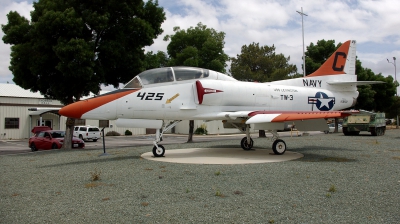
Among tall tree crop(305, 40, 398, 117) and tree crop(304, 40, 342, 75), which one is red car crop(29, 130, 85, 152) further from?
tall tree crop(305, 40, 398, 117)

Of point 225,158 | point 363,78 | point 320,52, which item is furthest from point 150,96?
point 363,78

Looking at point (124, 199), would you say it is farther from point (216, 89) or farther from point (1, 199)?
point (216, 89)

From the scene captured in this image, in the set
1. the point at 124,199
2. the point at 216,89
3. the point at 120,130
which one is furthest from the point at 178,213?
the point at 120,130

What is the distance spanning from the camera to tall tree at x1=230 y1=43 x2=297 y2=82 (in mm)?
56688

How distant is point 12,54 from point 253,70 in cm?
4715

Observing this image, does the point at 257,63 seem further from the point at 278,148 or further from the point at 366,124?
the point at 278,148

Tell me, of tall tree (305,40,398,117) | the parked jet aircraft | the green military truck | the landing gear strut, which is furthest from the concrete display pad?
tall tree (305,40,398,117)

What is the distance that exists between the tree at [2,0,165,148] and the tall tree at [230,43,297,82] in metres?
36.9

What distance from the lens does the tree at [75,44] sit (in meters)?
17.8

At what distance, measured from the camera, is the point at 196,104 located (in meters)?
12.6

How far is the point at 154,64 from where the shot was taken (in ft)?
75.9

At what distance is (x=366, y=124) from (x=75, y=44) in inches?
977

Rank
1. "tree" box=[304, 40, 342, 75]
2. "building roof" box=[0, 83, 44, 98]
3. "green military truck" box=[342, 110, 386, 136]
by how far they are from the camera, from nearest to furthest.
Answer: "green military truck" box=[342, 110, 386, 136]
"tree" box=[304, 40, 342, 75]
"building roof" box=[0, 83, 44, 98]

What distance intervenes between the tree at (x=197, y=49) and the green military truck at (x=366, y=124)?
13026 mm
